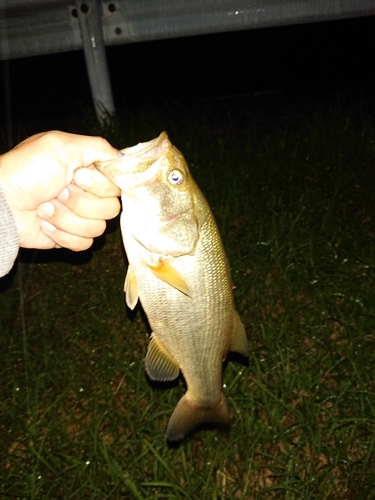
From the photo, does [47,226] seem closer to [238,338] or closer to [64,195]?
[64,195]

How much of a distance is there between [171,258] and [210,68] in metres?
10.5

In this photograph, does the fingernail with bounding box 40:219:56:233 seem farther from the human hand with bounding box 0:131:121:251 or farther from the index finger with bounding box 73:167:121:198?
the index finger with bounding box 73:167:121:198

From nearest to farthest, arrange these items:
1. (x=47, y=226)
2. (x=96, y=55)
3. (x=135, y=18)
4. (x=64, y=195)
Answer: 1. (x=64, y=195)
2. (x=47, y=226)
3. (x=135, y=18)
4. (x=96, y=55)

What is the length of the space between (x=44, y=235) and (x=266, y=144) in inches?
118

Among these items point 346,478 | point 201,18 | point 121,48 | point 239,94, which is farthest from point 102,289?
point 121,48

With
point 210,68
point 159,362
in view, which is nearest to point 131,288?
point 159,362

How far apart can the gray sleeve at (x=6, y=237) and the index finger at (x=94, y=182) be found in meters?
0.32

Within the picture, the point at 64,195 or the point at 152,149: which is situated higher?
the point at 152,149

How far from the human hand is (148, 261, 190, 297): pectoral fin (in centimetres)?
40

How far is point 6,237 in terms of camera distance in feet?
7.70

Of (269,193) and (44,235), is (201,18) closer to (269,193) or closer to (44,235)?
(269,193)

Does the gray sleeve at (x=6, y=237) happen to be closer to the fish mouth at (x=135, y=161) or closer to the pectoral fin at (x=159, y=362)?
the fish mouth at (x=135, y=161)

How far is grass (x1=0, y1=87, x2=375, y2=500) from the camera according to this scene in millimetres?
3082

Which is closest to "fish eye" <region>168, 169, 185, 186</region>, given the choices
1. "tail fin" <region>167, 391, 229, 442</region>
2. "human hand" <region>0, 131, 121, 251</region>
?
"human hand" <region>0, 131, 121, 251</region>
